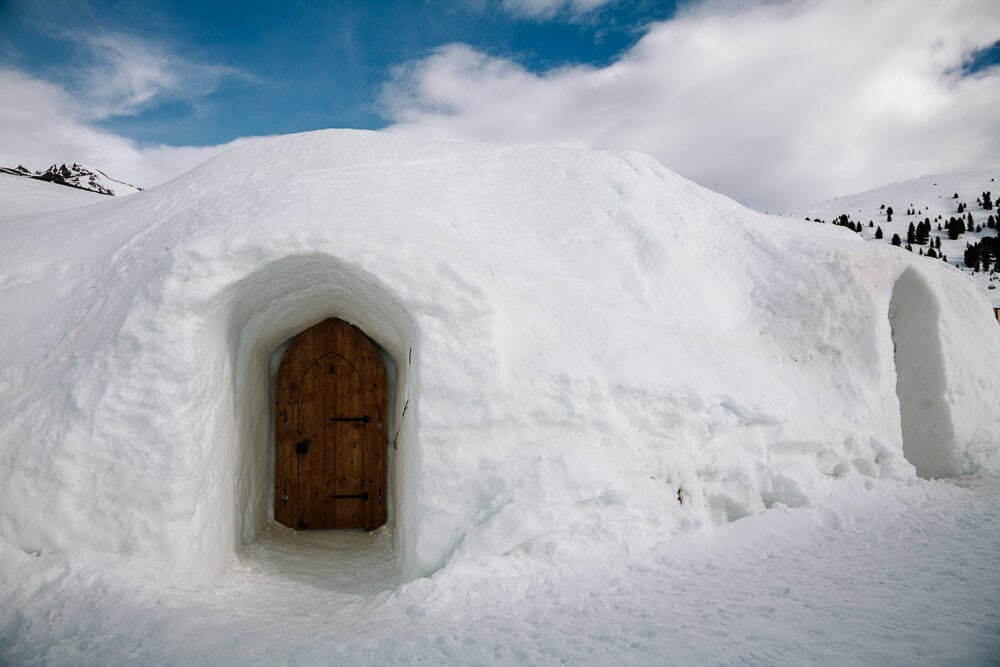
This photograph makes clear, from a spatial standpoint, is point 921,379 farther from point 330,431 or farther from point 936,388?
point 330,431

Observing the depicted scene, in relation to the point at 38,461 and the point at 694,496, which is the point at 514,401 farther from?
the point at 38,461

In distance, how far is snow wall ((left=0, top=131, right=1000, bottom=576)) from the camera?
4355mm

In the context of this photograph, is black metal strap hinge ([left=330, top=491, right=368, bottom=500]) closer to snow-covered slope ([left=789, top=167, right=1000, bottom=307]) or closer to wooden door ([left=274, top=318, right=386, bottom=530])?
wooden door ([left=274, top=318, right=386, bottom=530])

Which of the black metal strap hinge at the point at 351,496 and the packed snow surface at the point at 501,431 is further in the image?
the black metal strap hinge at the point at 351,496

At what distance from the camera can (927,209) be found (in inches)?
2084

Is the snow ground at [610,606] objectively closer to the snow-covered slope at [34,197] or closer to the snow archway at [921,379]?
the snow archway at [921,379]

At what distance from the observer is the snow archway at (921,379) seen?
6.24 meters

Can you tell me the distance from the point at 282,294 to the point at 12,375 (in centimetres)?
221

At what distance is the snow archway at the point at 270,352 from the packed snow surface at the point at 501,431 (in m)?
0.06

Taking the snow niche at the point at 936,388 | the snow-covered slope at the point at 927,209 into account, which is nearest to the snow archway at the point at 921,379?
the snow niche at the point at 936,388

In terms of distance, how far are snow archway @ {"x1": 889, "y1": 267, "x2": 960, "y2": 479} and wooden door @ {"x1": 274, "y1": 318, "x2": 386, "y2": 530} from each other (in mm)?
6187

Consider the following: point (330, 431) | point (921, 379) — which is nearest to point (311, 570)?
point (330, 431)

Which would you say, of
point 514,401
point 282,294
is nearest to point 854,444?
point 514,401

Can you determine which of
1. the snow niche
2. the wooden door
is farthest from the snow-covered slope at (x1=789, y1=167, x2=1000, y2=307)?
the wooden door
